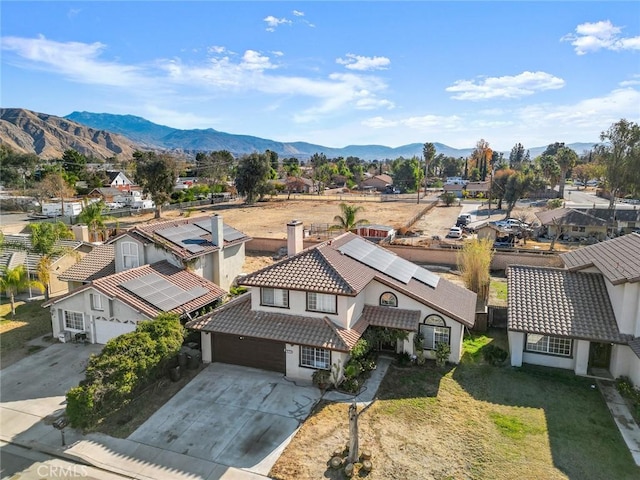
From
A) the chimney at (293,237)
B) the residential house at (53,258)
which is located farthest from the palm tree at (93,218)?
the chimney at (293,237)

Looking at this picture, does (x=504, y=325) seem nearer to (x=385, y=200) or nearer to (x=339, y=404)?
(x=339, y=404)

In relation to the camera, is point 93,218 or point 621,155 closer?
point 93,218

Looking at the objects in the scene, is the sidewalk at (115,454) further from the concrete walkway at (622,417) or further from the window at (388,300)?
the concrete walkway at (622,417)

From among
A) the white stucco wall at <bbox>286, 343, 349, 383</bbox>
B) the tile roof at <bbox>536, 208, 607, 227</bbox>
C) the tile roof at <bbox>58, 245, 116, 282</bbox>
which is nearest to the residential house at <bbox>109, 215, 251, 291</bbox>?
the tile roof at <bbox>58, 245, 116, 282</bbox>

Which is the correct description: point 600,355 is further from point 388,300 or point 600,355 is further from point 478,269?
point 388,300

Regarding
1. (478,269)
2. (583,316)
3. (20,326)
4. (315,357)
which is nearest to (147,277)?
(20,326)

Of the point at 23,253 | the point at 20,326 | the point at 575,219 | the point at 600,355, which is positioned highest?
the point at 575,219

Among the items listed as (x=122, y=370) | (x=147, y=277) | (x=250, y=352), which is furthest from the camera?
(x=147, y=277)
